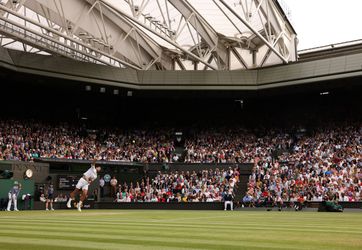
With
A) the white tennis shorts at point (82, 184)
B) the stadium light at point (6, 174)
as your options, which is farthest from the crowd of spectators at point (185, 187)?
the white tennis shorts at point (82, 184)

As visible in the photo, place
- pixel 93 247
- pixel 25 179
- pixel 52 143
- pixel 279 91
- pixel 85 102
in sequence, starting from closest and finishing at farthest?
pixel 93 247, pixel 25 179, pixel 52 143, pixel 279 91, pixel 85 102

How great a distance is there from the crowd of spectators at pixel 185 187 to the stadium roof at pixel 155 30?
31.9ft

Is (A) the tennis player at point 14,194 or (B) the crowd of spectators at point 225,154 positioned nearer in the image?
(A) the tennis player at point 14,194

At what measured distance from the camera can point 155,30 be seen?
3759cm

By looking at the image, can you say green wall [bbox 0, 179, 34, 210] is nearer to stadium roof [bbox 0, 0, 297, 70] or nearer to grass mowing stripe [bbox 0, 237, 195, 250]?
stadium roof [bbox 0, 0, 297, 70]

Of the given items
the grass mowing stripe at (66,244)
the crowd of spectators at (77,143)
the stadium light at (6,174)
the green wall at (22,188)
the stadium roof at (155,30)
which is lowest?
the grass mowing stripe at (66,244)

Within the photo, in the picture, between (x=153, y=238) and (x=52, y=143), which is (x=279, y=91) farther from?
(x=153, y=238)

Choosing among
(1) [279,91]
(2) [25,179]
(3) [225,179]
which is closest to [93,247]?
(2) [25,179]

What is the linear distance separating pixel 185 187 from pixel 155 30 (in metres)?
12.9

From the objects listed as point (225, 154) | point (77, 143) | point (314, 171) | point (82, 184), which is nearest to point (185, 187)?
point (225, 154)

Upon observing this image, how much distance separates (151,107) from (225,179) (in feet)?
54.9

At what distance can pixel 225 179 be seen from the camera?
124 ft

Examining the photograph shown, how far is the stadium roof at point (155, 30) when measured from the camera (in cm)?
3209

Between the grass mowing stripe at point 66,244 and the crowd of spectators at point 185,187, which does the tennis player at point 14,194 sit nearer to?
the crowd of spectators at point 185,187
